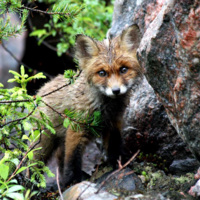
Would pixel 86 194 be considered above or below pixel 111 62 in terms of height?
below

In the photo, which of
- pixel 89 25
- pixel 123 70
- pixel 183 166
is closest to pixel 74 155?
pixel 123 70

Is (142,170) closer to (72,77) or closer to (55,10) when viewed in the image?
(72,77)

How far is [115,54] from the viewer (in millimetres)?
4008

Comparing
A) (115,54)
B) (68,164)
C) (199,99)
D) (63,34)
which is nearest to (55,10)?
(115,54)

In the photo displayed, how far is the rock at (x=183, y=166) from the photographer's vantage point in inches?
147

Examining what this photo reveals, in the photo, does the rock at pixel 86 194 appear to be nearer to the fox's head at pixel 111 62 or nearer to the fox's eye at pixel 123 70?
the fox's head at pixel 111 62

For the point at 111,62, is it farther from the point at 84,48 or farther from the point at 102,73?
the point at 84,48

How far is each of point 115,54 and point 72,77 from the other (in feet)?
3.24

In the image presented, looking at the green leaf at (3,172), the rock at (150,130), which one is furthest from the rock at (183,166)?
the green leaf at (3,172)

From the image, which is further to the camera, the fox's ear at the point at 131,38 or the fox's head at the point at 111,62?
the fox's ear at the point at 131,38

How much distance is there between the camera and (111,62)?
3928 mm

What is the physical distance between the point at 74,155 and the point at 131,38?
1.95 m

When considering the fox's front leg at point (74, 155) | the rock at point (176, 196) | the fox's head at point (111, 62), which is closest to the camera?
the rock at point (176, 196)

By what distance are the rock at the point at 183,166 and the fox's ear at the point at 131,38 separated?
171cm
